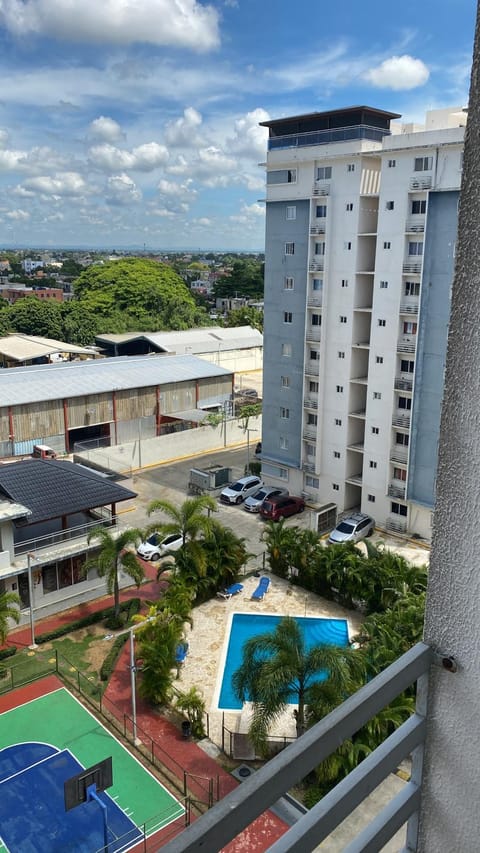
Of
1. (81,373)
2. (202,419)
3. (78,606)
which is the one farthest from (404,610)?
(81,373)

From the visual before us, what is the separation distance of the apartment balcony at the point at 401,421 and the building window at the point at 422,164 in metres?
7.49

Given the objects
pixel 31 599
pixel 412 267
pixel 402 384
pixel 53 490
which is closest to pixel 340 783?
pixel 31 599

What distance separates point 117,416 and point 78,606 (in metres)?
14.4

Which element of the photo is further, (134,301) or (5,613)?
(134,301)

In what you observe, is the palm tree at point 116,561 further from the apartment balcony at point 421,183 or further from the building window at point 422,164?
the building window at point 422,164

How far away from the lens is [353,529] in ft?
70.6

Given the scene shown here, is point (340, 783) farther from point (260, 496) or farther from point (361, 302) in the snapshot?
point (260, 496)

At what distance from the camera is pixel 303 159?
2205 cm

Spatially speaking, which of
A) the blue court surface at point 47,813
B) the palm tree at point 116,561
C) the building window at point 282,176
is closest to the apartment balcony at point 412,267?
the building window at point 282,176

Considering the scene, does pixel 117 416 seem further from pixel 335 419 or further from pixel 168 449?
pixel 335 419

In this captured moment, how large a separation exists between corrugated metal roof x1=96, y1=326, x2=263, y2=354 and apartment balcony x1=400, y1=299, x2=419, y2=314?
26.8 m

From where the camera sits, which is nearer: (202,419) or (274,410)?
(274,410)

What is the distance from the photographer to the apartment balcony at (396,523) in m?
21.9

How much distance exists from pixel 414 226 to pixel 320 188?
12.2ft
